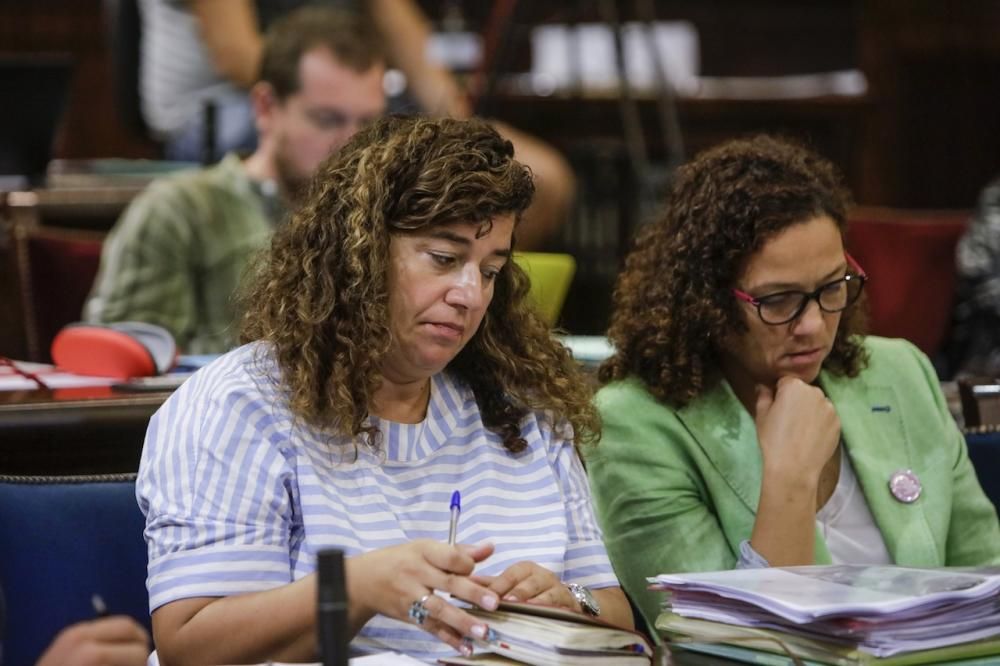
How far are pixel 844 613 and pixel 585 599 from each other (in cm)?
37

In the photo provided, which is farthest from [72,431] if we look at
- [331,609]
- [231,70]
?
[231,70]

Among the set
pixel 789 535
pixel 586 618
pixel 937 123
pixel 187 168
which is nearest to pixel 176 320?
Result: pixel 187 168

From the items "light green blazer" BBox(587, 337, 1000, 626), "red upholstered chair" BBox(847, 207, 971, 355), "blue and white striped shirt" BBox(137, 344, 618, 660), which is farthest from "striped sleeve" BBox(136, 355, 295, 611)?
"red upholstered chair" BBox(847, 207, 971, 355)

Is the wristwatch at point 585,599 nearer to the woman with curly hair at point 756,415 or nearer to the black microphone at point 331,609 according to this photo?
the woman with curly hair at point 756,415

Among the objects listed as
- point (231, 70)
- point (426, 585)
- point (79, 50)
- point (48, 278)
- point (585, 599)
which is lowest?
point (585, 599)

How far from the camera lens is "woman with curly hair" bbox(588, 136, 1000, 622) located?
192 centimetres

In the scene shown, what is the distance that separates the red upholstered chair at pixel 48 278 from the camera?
293 cm

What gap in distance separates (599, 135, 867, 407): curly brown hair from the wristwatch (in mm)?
413

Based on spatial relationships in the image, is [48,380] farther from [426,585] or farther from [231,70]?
[231,70]

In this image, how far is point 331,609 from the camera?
3.38 feet

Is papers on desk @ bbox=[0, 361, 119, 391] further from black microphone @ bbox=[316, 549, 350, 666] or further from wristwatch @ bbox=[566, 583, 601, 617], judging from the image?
black microphone @ bbox=[316, 549, 350, 666]

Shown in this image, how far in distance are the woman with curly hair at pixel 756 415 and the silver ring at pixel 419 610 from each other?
60cm

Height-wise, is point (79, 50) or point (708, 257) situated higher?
point (79, 50)

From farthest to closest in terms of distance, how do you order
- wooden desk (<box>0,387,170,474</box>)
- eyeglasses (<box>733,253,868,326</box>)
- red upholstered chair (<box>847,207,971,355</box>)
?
red upholstered chair (<box>847,207,971,355</box>) < eyeglasses (<box>733,253,868,326</box>) < wooden desk (<box>0,387,170,474</box>)
